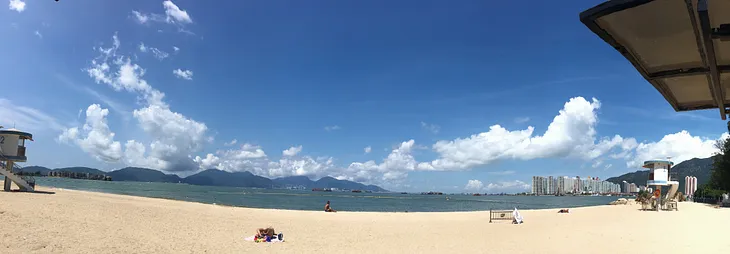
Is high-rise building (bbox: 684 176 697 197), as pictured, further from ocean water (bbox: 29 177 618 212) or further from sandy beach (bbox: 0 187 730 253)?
sandy beach (bbox: 0 187 730 253)

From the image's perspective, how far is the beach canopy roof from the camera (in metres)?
2.52

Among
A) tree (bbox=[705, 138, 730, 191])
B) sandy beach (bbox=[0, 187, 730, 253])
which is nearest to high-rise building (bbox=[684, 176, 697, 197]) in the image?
tree (bbox=[705, 138, 730, 191])

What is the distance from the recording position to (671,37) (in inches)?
113

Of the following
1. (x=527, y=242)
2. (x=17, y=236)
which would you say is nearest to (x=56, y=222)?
(x=17, y=236)

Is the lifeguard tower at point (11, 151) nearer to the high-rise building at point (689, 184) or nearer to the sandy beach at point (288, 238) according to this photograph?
the sandy beach at point (288, 238)

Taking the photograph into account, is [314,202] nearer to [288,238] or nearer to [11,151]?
[11,151]

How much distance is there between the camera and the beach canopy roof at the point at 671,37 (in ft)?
8.27

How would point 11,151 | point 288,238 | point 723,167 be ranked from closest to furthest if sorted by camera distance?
point 288,238 < point 11,151 < point 723,167

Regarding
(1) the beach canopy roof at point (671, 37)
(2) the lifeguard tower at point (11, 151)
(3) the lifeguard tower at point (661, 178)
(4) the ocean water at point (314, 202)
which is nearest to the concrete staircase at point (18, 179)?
(2) the lifeguard tower at point (11, 151)

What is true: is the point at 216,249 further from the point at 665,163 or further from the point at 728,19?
the point at 665,163

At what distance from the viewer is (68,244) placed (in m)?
11.1

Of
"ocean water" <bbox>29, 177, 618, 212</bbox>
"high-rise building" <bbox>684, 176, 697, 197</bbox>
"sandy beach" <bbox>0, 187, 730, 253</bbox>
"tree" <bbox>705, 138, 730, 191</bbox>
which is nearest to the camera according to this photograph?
"sandy beach" <bbox>0, 187, 730, 253</bbox>

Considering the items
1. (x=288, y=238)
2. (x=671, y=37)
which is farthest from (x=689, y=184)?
(x=671, y=37)

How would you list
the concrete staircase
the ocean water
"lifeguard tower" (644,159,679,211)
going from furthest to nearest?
the ocean water < "lifeguard tower" (644,159,679,211) < the concrete staircase
